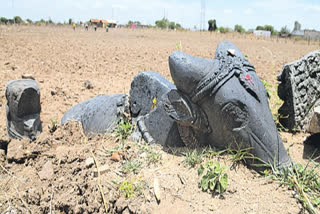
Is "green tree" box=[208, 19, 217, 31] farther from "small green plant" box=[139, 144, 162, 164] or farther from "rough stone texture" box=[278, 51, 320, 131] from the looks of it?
"small green plant" box=[139, 144, 162, 164]

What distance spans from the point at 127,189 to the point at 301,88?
2.50m

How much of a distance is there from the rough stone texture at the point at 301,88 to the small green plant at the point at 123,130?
1.99 metres

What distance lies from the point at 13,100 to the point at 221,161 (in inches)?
100

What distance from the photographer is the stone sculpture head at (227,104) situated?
2.37 meters

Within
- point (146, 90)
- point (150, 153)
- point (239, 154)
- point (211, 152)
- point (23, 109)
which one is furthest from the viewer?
point (23, 109)

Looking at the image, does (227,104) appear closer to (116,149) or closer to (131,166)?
(131,166)

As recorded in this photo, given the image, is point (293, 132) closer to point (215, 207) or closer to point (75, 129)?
point (215, 207)

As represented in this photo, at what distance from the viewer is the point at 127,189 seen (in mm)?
2363

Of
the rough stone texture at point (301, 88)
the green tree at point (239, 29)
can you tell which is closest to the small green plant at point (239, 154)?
the rough stone texture at point (301, 88)

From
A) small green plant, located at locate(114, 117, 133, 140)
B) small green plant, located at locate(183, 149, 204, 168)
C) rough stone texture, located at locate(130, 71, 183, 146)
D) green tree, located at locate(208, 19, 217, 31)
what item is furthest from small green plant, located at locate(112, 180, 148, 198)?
green tree, located at locate(208, 19, 217, 31)

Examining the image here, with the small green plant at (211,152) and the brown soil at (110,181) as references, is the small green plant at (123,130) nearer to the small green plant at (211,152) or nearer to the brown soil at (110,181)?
the brown soil at (110,181)

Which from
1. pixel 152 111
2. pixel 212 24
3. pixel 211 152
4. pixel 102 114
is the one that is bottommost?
pixel 211 152

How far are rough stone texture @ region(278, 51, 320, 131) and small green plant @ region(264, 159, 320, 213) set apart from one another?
1.29 m

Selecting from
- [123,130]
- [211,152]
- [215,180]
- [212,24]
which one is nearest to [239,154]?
[211,152]
